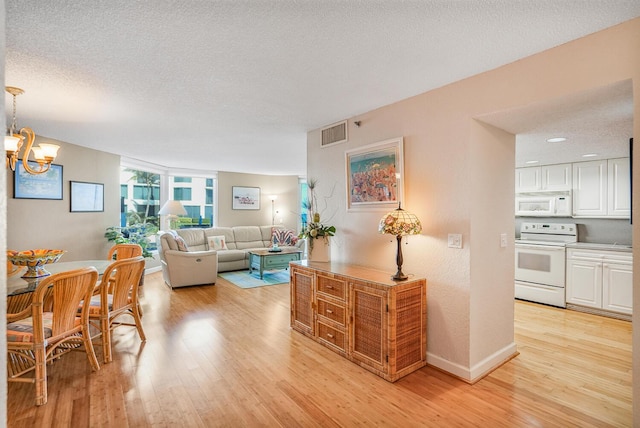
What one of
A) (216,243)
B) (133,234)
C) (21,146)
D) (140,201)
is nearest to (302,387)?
(21,146)

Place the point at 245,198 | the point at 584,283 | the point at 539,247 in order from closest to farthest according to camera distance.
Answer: the point at 584,283 → the point at 539,247 → the point at 245,198

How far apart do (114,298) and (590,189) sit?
19.9 ft

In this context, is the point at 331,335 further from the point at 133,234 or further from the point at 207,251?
the point at 133,234

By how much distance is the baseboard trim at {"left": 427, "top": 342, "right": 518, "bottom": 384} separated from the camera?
2.50m

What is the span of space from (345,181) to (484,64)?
1.77 meters

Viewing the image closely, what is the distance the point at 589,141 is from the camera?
3209 millimetres

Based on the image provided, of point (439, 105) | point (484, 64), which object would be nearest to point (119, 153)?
point (439, 105)

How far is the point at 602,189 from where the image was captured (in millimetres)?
4227

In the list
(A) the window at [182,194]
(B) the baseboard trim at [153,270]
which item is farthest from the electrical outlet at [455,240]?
(A) the window at [182,194]

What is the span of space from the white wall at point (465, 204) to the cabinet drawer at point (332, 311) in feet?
2.08

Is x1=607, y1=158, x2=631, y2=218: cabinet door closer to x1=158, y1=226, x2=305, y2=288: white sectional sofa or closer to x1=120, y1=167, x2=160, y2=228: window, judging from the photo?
x1=158, y1=226, x2=305, y2=288: white sectional sofa

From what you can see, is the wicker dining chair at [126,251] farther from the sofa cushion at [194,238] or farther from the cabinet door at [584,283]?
the cabinet door at [584,283]

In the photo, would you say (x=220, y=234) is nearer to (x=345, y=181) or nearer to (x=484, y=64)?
(x=345, y=181)

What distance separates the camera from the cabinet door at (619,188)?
158 inches
